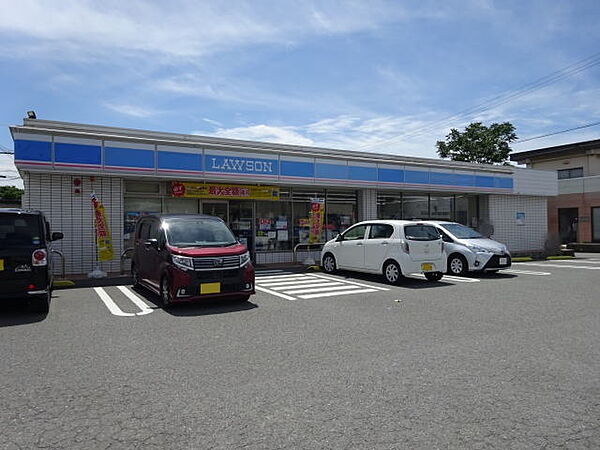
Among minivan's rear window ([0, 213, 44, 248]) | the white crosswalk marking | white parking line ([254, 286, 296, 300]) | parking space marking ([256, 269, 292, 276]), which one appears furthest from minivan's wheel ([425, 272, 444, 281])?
minivan's rear window ([0, 213, 44, 248])

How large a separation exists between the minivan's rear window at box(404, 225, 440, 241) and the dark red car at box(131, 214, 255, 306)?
4.24 metres

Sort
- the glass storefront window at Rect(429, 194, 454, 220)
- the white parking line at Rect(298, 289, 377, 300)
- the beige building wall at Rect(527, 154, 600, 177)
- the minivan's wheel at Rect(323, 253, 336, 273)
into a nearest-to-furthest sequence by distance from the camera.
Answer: the white parking line at Rect(298, 289, 377, 300) < the minivan's wheel at Rect(323, 253, 336, 273) < the glass storefront window at Rect(429, 194, 454, 220) < the beige building wall at Rect(527, 154, 600, 177)

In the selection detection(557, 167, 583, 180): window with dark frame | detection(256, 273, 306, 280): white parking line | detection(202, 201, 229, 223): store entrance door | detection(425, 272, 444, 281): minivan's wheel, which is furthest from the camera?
detection(557, 167, 583, 180): window with dark frame

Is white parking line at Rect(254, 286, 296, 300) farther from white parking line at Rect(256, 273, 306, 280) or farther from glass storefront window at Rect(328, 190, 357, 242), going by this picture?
glass storefront window at Rect(328, 190, 357, 242)

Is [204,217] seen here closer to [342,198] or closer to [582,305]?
[582,305]

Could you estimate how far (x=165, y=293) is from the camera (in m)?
7.85

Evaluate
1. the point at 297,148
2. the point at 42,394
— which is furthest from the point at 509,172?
the point at 42,394

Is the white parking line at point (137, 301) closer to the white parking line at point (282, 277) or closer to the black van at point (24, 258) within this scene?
the black van at point (24, 258)

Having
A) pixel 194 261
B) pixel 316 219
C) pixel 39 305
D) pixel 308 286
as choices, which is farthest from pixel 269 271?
pixel 39 305

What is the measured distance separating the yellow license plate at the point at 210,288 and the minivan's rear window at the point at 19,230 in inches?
107

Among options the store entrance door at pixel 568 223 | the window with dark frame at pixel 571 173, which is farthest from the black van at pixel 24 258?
the window with dark frame at pixel 571 173

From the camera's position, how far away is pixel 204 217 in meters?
9.08

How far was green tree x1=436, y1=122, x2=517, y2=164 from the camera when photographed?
129ft

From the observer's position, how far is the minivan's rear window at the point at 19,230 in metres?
6.96
